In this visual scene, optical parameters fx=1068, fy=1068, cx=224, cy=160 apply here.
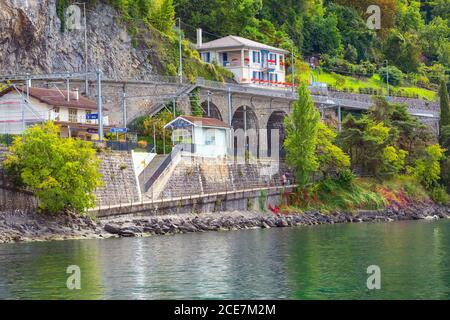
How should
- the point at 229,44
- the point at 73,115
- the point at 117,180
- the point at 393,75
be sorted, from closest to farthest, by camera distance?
the point at 117,180 → the point at 73,115 → the point at 229,44 → the point at 393,75

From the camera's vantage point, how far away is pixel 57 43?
9406 centimetres

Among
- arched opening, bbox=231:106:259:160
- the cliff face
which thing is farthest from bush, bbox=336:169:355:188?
the cliff face

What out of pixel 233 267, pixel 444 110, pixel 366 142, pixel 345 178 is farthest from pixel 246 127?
pixel 233 267

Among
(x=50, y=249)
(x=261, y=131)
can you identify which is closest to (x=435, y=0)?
(x=261, y=131)

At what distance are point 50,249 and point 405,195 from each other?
5128cm

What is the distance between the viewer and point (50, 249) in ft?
193

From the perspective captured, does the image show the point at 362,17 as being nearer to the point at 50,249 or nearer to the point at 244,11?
the point at 244,11

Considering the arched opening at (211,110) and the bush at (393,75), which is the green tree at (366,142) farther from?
the bush at (393,75)

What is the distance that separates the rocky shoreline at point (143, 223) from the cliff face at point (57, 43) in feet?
71.0

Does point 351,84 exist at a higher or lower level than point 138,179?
higher

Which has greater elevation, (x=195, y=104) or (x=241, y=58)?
(x=241, y=58)

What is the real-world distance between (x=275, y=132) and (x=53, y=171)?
43928 mm

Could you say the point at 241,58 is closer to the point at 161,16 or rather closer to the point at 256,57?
the point at 256,57

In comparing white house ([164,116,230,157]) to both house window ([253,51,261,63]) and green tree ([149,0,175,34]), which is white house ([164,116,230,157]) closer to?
green tree ([149,0,175,34])
